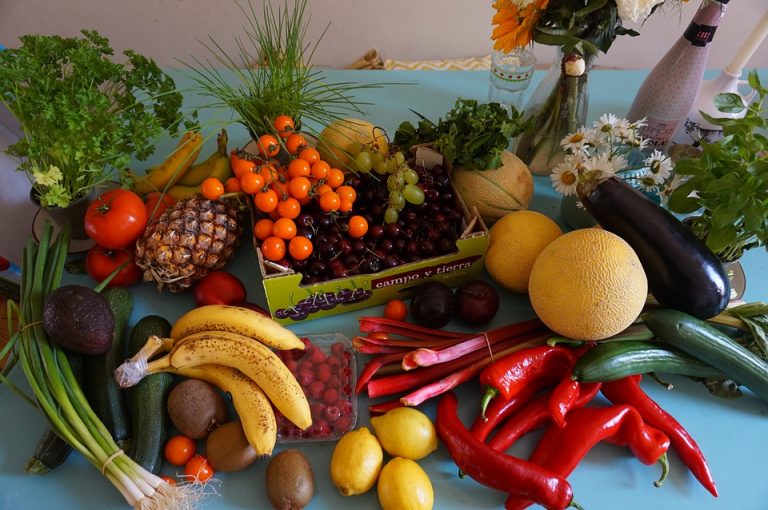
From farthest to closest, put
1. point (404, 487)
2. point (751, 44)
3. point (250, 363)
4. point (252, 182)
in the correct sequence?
point (751, 44)
point (252, 182)
point (250, 363)
point (404, 487)

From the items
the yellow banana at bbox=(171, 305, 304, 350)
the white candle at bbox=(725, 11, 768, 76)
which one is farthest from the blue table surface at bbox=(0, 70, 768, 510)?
the white candle at bbox=(725, 11, 768, 76)

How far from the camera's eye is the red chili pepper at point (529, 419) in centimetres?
83

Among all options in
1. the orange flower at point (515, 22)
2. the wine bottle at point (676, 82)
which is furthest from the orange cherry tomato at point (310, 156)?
the wine bottle at point (676, 82)

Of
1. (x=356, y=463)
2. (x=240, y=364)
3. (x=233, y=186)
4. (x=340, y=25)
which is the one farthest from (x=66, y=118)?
(x=340, y=25)

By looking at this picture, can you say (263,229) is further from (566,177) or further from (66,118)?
(566,177)

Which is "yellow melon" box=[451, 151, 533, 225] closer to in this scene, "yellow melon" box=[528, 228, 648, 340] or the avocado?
"yellow melon" box=[528, 228, 648, 340]

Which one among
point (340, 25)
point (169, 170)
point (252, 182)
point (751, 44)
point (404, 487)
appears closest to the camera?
point (404, 487)

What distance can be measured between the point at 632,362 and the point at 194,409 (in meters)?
0.75

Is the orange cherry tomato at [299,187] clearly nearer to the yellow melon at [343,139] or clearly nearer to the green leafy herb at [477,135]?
the yellow melon at [343,139]

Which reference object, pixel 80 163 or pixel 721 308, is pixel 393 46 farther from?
pixel 721 308

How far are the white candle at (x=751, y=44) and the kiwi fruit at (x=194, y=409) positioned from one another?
1.29 m

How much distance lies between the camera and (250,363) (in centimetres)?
83

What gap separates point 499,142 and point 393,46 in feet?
4.13

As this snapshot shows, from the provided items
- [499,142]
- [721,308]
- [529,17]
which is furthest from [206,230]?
[721,308]
